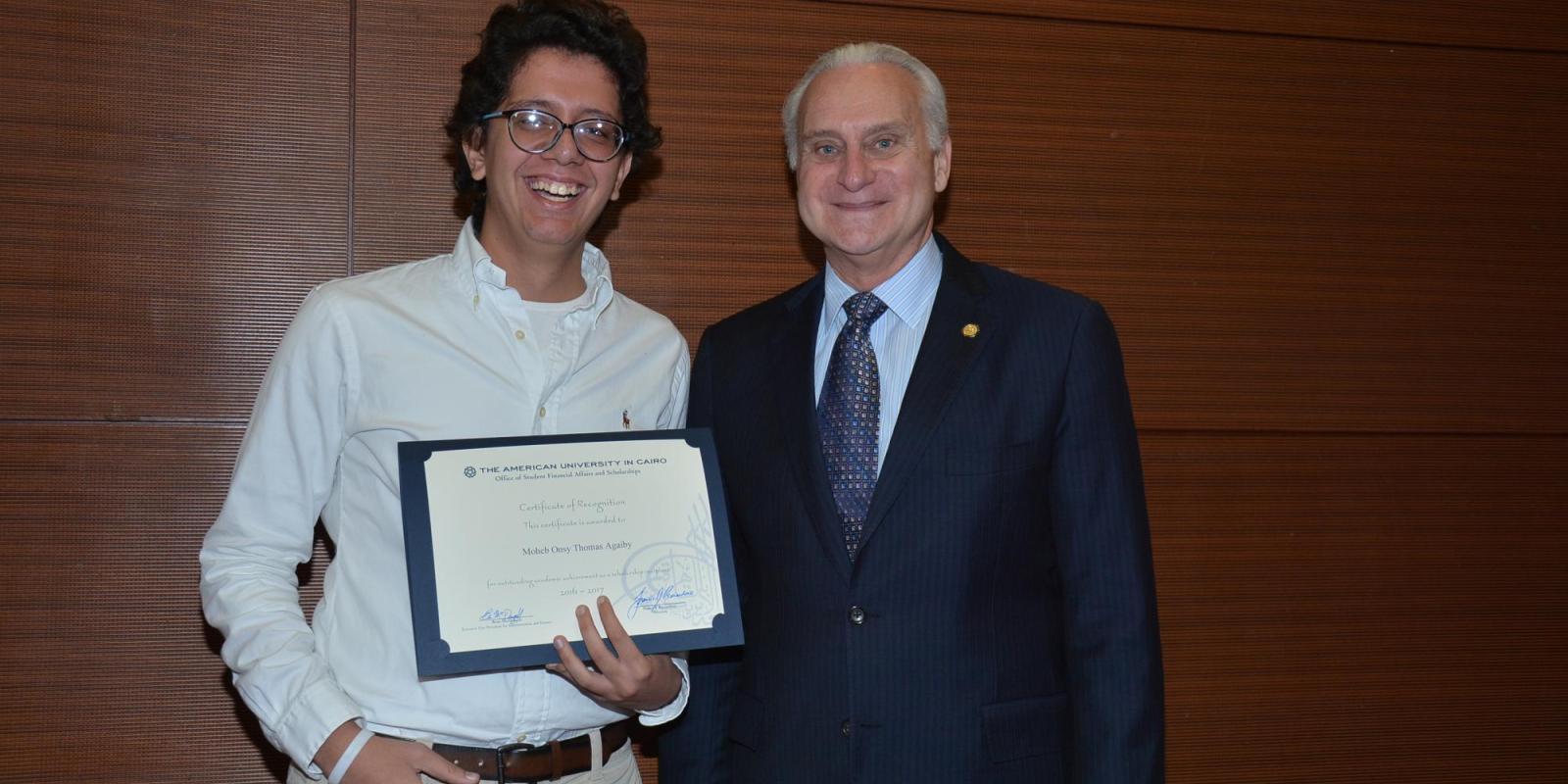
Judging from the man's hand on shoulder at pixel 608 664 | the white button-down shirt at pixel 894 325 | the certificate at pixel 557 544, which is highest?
the white button-down shirt at pixel 894 325

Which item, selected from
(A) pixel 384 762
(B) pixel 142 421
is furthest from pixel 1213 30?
(B) pixel 142 421

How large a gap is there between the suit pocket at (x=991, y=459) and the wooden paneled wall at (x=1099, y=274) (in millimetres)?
943

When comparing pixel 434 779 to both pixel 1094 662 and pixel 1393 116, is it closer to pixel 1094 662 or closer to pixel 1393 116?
pixel 1094 662

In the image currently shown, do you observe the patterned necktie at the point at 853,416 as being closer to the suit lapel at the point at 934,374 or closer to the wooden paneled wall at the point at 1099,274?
the suit lapel at the point at 934,374

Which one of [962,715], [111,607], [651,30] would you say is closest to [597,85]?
[651,30]

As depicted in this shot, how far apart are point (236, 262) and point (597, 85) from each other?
37.7 inches

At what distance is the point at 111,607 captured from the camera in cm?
231

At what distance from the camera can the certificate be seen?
62.6 inches

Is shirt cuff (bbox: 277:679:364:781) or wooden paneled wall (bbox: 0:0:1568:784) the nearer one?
shirt cuff (bbox: 277:679:364:781)

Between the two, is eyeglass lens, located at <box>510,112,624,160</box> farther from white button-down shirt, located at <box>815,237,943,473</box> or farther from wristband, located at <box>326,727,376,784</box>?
wristband, located at <box>326,727,376,784</box>

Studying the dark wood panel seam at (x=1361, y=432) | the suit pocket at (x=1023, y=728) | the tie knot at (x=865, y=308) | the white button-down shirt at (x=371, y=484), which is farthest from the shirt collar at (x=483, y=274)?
the dark wood panel seam at (x=1361, y=432)

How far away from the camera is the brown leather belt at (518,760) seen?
167cm
